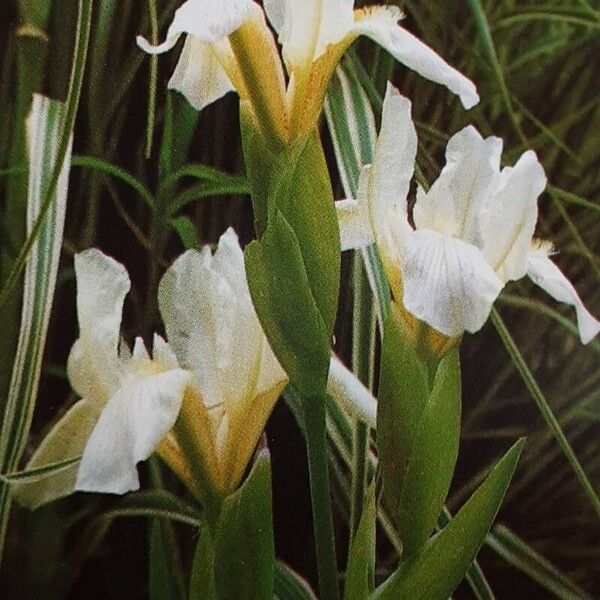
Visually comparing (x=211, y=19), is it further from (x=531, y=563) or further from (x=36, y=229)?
(x=531, y=563)

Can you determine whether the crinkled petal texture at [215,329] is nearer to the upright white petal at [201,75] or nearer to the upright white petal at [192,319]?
the upright white petal at [192,319]

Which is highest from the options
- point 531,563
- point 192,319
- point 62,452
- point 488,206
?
point 488,206

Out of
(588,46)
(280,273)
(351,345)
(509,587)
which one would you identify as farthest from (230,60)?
(509,587)

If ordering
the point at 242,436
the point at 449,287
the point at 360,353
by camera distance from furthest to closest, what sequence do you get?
1. the point at 360,353
2. the point at 242,436
3. the point at 449,287

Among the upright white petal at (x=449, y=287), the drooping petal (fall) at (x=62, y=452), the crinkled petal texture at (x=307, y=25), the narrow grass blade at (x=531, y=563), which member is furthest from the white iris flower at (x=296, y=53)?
the narrow grass blade at (x=531, y=563)

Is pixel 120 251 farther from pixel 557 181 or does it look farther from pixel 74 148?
pixel 557 181

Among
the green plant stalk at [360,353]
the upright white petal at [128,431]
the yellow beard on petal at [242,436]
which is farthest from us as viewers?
the green plant stalk at [360,353]

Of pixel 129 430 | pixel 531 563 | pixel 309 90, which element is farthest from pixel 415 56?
pixel 531 563
